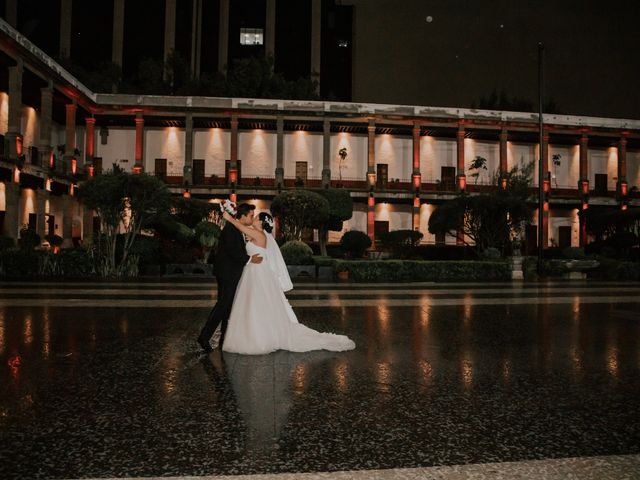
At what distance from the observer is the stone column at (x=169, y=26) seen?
45656mm

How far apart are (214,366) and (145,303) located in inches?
226

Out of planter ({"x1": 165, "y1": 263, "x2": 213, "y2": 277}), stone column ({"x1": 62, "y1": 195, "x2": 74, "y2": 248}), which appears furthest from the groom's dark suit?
stone column ({"x1": 62, "y1": 195, "x2": 74, "y2": 248})

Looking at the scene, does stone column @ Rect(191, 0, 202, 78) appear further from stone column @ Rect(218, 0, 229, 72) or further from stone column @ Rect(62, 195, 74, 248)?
stone column @ Rect(62, 195, 74, 248)

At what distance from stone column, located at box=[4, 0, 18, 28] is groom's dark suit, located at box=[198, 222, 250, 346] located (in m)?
45.9

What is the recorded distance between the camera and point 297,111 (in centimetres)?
3800

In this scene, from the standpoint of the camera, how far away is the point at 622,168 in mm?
41875

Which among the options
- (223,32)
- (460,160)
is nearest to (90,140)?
(223,32)

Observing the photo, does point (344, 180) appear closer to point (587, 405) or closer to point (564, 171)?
point (564, 171)

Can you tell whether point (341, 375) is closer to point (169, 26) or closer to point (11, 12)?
point (169, 26)

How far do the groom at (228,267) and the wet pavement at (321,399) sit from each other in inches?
15.4

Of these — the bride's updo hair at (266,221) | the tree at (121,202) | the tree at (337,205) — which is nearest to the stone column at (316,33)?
the tree at (337,205)

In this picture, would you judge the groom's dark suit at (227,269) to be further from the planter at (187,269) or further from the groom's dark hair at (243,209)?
the planter at (187,269)

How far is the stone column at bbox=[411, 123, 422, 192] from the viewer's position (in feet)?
128

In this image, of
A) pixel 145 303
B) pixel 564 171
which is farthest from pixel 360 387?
pixel 564 171
